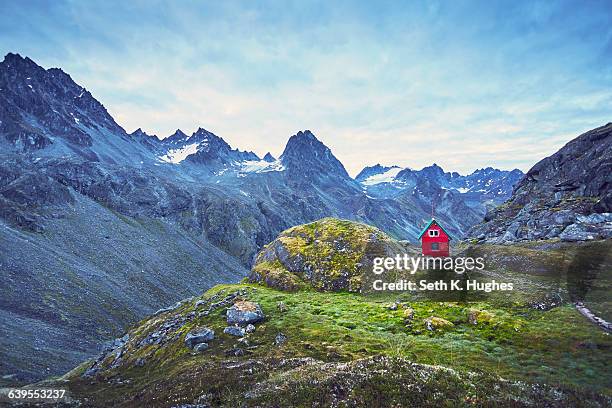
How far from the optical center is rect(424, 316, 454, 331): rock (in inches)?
1184

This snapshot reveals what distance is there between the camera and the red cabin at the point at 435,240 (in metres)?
47.2

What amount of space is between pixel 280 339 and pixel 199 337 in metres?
9.01

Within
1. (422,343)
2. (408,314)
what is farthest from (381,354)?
Answer: (408,314)

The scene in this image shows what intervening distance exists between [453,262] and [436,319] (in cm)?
2238

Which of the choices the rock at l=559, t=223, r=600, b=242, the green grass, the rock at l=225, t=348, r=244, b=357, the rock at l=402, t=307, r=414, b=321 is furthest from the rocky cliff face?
the rock at l=225, t=348, r=244, b=357

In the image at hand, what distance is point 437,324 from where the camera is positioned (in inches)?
1200

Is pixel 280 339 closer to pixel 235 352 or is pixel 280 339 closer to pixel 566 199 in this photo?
pixel 235 352

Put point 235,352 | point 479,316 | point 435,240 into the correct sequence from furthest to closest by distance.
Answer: point 435,240, point 479,316, point 235,352

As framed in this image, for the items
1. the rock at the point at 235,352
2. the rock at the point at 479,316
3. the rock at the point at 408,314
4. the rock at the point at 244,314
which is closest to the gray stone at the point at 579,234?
the rock at the point at 479,316

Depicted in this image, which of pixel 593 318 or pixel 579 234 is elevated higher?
pixel 579 234

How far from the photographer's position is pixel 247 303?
3891 cm

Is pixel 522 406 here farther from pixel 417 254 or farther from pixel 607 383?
pixel 417 254

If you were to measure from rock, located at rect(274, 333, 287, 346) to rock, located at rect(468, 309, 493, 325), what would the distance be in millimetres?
17485

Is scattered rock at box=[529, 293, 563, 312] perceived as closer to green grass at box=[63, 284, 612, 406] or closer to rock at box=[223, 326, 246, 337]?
green grass at box=[63, 284, 612, 406]
